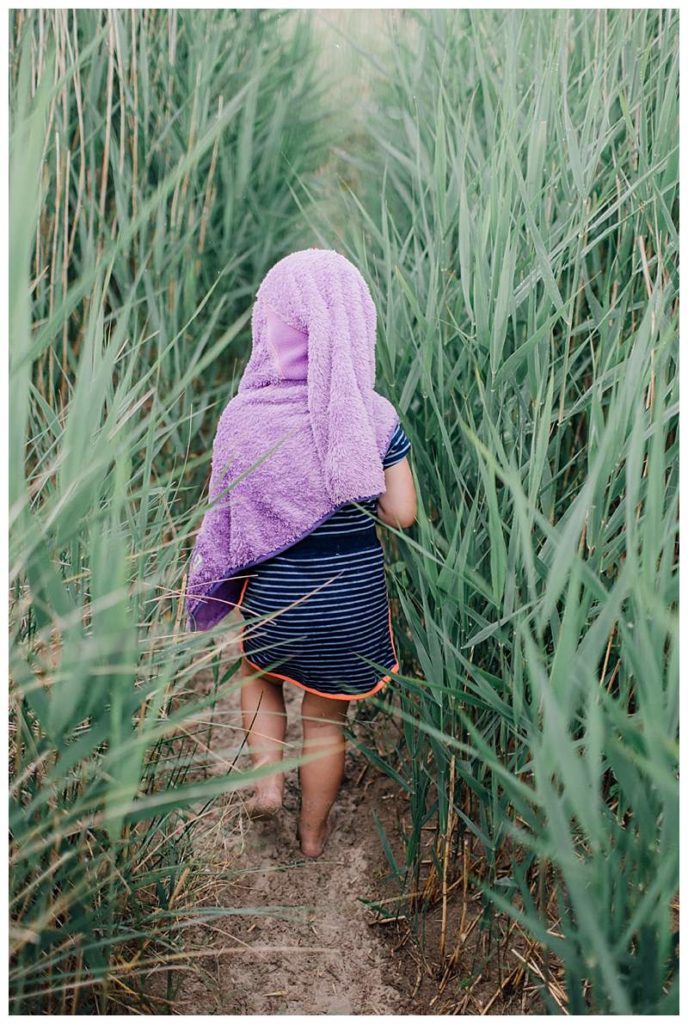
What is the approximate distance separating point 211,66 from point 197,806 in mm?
1268

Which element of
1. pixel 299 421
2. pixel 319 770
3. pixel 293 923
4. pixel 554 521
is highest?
pixel 299 421

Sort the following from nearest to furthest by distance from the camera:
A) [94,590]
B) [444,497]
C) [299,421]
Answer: [94,590] → [444,497] → [299,421]

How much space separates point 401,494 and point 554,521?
20cm

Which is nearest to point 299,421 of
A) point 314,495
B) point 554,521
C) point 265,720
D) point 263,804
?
point 314,495

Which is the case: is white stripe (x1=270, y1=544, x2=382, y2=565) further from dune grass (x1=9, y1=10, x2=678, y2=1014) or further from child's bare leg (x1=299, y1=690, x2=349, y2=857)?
child's bare leg (x1=299, y1=690, x2=349, y2=857)

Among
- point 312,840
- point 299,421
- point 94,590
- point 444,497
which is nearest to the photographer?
point 94,590

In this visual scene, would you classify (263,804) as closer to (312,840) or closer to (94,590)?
(312,840)

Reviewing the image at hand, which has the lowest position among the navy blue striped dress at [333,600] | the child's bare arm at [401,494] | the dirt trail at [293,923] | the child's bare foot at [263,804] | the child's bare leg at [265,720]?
the dirt trail at [293,923]

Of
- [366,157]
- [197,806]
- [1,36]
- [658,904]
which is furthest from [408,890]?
[366,157]

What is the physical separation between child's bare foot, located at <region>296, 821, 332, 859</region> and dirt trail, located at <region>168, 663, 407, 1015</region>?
14 millimetres

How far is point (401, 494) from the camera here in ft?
3.75

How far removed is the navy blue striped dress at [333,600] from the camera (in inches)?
46.6

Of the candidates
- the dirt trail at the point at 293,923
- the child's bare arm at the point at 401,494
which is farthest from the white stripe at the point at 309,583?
the dirt trail at the point at 293,923

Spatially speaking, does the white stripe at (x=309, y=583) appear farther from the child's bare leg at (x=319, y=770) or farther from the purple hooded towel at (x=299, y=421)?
the child's bare leg at (x=319, y=770)
